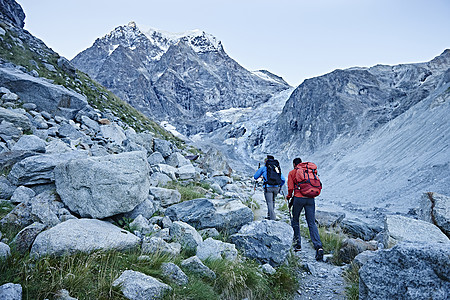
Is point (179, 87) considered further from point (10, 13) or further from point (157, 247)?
point (157, 247)

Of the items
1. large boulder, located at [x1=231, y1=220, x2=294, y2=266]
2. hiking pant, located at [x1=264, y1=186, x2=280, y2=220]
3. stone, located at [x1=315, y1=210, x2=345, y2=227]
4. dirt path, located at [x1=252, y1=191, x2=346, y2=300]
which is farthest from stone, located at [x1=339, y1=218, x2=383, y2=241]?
large boulder, located at [x1=231, y1=220, x2=294, y2=266]

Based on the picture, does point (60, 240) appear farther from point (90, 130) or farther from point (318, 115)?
point (318, 115)

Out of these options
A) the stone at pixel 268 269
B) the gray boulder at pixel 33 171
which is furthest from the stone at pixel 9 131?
the stone at pixel 268 269

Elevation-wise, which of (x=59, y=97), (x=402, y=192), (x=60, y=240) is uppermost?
(x=59, y=97)

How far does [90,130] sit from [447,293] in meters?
12.7

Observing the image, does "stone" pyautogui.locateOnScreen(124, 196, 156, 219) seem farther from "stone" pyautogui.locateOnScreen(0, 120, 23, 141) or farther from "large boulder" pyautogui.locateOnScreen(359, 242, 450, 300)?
"stone" pyautogui.locateOnScreen(0, 120, 23, 141)

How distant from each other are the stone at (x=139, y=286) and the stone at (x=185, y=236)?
1.51 meters

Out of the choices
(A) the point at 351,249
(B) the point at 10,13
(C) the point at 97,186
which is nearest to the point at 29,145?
(C) the point at 97,186

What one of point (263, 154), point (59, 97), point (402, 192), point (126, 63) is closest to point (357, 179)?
point (402, 192)

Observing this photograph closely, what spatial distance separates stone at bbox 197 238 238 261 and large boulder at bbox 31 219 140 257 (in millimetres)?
1068

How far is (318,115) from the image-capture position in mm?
59312

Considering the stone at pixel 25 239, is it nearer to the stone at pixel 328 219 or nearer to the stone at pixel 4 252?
the stone at pixel 4 252

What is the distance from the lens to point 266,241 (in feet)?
16.6

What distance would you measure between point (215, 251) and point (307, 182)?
2.80m
